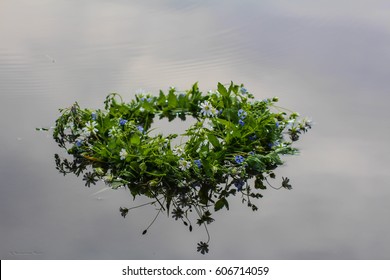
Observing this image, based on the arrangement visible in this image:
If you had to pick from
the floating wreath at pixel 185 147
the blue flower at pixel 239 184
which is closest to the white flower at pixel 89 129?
the floating wreath at pixel 185 147

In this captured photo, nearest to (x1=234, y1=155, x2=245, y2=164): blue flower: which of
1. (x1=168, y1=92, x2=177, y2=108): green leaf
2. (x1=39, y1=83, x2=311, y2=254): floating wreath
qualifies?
(x1=39, y1=83, x2=311, y2=254): floating wreath

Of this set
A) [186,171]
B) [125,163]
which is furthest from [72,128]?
[186,171]

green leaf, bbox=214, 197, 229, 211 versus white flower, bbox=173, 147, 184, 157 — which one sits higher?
white flower, bbox=173, 147, 184, 157

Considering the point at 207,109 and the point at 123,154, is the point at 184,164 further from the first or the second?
the point at 207,109

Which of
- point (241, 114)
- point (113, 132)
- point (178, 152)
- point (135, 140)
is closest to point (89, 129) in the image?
point (113, 132)

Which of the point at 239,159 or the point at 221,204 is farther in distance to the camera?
the point at 239,159

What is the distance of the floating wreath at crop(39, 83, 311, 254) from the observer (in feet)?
7.04

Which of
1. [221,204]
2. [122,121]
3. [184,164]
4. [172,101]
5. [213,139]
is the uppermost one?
[172,101]

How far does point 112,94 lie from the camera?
2.65 metres

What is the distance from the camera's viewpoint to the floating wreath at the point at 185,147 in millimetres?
2146

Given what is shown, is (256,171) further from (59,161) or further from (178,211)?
(59,161)

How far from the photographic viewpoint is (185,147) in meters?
2.25

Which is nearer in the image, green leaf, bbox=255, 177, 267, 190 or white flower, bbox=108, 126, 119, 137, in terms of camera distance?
green leaf, bbox=255, 177, 267, 190

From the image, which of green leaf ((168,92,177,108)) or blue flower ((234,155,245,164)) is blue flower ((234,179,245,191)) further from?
green leaf ((168,92,177,108))
